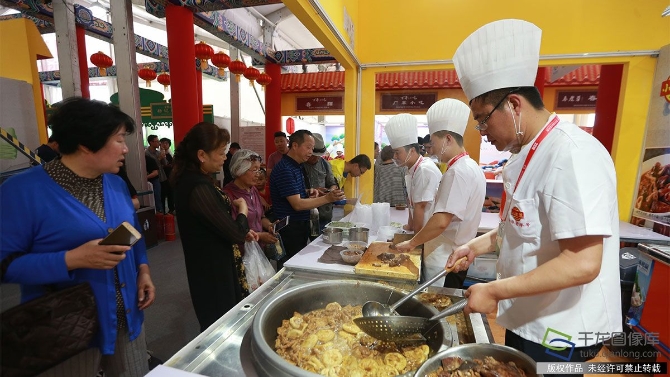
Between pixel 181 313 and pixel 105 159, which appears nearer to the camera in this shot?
pixel 105 159

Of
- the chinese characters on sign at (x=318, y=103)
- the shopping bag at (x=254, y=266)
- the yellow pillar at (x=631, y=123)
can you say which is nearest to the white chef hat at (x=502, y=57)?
the shopping bag at (x=254, y=266)

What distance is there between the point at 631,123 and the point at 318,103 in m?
7.29

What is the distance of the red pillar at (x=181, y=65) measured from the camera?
15.5 feet

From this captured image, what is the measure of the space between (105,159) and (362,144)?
320cm

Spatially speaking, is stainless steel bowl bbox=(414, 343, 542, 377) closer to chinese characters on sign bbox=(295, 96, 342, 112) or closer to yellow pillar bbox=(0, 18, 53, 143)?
yellow pillar bbox=(0, 18, 53, 143)

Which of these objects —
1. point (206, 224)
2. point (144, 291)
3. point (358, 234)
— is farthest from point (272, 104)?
point (144, 291)

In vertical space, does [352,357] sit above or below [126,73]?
below

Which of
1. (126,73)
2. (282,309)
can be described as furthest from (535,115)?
(126,73)

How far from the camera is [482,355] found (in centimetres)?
92

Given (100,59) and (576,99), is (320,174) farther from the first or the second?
(576,99)

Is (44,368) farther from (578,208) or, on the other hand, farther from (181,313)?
(181,313)

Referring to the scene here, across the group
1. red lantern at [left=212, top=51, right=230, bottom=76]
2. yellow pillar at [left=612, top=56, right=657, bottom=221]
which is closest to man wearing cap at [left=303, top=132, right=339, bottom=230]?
yellow pillar at [left=612, top=56, right=657, bottom=221]

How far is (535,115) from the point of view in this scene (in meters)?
1.08

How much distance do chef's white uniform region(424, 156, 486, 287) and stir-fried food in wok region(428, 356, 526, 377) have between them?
1.11m
